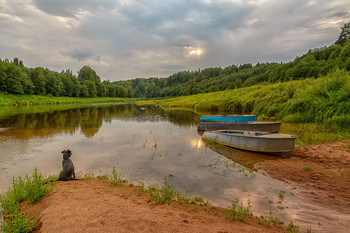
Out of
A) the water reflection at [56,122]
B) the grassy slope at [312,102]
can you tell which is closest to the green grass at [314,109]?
the grassy slope at [312,102]

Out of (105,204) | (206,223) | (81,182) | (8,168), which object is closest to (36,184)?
(81,182)

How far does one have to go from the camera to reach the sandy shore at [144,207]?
4688 mm

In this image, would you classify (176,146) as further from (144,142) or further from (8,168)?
(8,168)

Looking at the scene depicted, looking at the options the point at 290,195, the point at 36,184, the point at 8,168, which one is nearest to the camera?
the point at 36,184

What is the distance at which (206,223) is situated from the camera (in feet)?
16.6

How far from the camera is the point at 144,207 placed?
5.81m

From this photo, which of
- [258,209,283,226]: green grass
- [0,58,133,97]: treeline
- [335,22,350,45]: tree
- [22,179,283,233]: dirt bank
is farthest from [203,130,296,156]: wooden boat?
[335,22,350,45]: tree

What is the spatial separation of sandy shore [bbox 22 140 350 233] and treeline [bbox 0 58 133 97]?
81.1 meters

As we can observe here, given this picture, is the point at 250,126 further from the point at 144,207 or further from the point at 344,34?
the point at 344,34

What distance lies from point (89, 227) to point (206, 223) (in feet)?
9.55

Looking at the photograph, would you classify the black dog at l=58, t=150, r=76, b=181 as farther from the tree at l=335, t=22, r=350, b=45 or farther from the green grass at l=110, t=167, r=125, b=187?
the tree at l=335, t=22, r=350, b=45

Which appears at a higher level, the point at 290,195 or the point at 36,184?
the point at 36,184

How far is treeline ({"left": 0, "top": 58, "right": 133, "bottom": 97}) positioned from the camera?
224 feet

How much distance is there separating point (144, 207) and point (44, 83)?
97957mm
